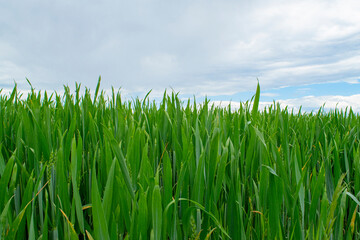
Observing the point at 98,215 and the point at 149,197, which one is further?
the point at 149,197

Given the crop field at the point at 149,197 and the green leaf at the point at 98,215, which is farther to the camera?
the crop field at the point at 149,197

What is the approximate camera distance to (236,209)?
846 mm

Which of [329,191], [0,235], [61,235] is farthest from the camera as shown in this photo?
[329,191]

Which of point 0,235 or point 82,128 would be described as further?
point 82,128

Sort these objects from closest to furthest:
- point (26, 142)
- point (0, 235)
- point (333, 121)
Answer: point (0, 235), point (26, 142), point (333, 121)

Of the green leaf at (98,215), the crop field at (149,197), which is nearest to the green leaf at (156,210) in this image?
the crop field at (149,197)

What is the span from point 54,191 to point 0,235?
0.22m

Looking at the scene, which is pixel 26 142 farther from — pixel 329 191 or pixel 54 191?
pixel 329 191

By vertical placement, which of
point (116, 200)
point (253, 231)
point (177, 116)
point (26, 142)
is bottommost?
point (253, 231)

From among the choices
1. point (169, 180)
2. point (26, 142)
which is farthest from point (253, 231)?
point (26, 142)

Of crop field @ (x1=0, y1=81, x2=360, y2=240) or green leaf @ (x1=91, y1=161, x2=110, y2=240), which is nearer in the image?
green leaf @ (x1=91, y1=161, x2=110, y2=240)

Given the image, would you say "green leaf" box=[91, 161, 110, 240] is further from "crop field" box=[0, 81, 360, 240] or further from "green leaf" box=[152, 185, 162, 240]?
"green leaf" box=[152, 185, 162, 240]

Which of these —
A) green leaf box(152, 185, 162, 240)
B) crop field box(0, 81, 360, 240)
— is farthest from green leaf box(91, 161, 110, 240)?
green leaf box(152, 185, 162, 240)

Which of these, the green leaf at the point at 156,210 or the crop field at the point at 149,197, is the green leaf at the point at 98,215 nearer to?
the crop field at the point at 149,197
